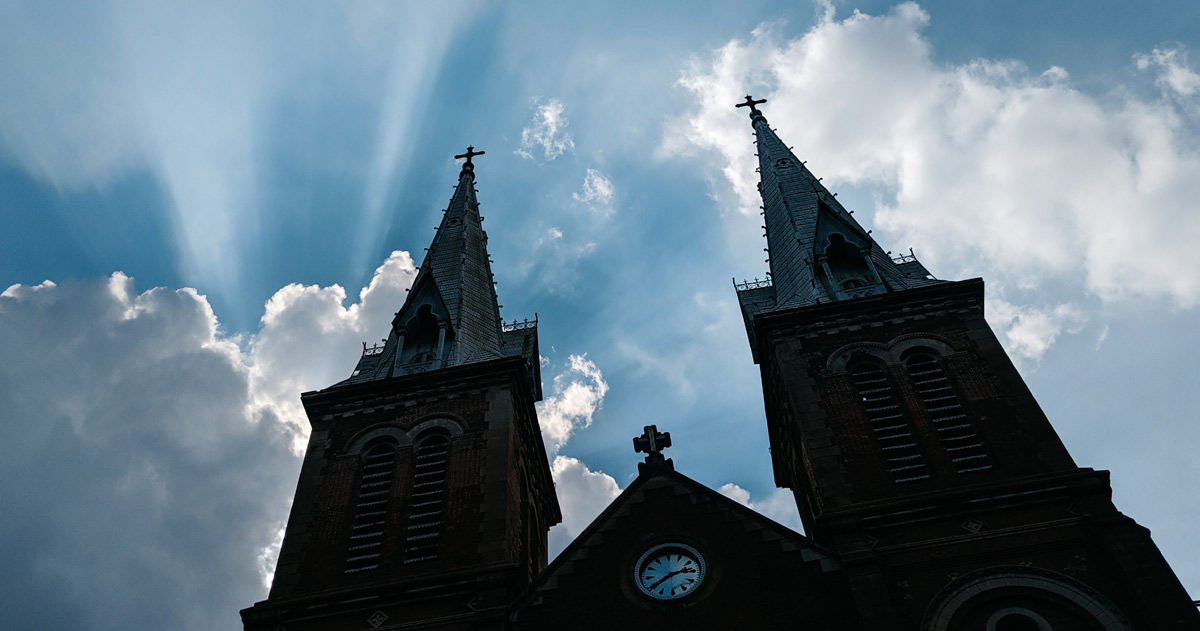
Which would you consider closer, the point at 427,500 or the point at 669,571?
the point at 669,571

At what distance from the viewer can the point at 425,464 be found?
22.5 meters

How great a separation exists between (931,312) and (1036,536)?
7056 mm

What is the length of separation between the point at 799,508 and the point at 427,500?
33.9 feet

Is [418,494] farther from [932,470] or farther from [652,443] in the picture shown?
[932,470]

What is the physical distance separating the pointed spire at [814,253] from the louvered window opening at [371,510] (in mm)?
10940

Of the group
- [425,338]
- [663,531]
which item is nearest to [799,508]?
[663,531]

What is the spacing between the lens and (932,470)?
65.4ft

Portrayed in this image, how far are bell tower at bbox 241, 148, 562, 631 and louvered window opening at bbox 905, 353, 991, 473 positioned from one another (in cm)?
889

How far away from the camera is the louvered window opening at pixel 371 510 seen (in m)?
20.5

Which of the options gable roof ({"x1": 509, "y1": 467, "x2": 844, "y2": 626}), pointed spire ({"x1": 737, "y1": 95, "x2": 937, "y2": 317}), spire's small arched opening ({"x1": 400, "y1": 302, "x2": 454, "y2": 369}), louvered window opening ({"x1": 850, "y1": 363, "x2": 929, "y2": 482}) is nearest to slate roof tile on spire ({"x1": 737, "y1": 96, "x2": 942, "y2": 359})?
pointed spire ({"x1": 737, "y1": 95, "x2": 937, "y2": 317})

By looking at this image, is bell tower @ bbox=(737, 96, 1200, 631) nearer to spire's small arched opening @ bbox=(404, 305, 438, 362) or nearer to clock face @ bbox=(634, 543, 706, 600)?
clock face @ bbox=(634, 543, 706, 600)

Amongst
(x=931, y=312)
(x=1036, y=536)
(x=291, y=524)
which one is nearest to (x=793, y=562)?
(x=1036, y=536)

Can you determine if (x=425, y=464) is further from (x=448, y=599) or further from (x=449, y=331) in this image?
(x=449, y=331)

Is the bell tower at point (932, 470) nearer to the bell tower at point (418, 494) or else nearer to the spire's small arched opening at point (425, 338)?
the bell tower at point (418, 494)
